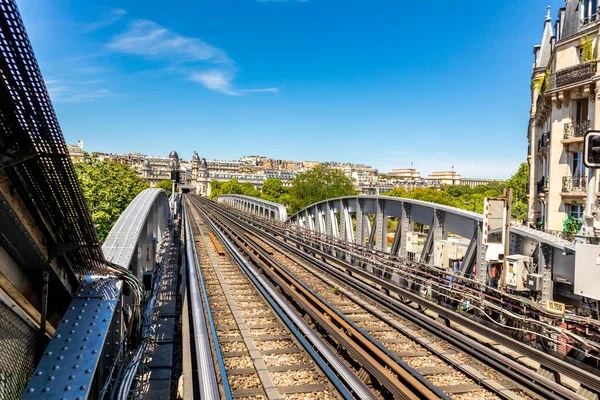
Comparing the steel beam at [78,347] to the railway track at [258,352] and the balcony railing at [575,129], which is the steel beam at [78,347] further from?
the balcony railing at [575,129]

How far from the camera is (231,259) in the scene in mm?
18703

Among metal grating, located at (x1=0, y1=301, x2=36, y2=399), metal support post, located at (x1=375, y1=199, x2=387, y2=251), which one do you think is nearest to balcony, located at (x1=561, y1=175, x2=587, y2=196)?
metal support post, located at (x1=375, y1=199, x2=387, y2=251)

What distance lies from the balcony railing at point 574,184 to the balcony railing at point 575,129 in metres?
1.98

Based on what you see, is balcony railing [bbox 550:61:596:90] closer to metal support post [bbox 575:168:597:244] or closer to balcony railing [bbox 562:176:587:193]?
balcony railing [bbox 562:176:587:193]

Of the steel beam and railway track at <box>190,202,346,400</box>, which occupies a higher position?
the steel beam

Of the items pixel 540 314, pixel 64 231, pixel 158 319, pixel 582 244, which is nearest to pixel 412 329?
pixel 540 314

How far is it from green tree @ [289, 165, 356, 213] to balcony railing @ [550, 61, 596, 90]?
50.9 meters

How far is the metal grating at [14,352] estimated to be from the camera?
10.5 feet

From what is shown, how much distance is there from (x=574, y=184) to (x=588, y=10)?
8.45 m

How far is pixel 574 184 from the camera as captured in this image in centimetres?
1903

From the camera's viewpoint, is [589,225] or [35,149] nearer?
[35,149]

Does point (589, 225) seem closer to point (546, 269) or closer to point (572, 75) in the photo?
point (546, 269)

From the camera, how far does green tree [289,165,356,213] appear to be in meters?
71.0

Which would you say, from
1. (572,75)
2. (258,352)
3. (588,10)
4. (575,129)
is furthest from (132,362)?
(588,10)
